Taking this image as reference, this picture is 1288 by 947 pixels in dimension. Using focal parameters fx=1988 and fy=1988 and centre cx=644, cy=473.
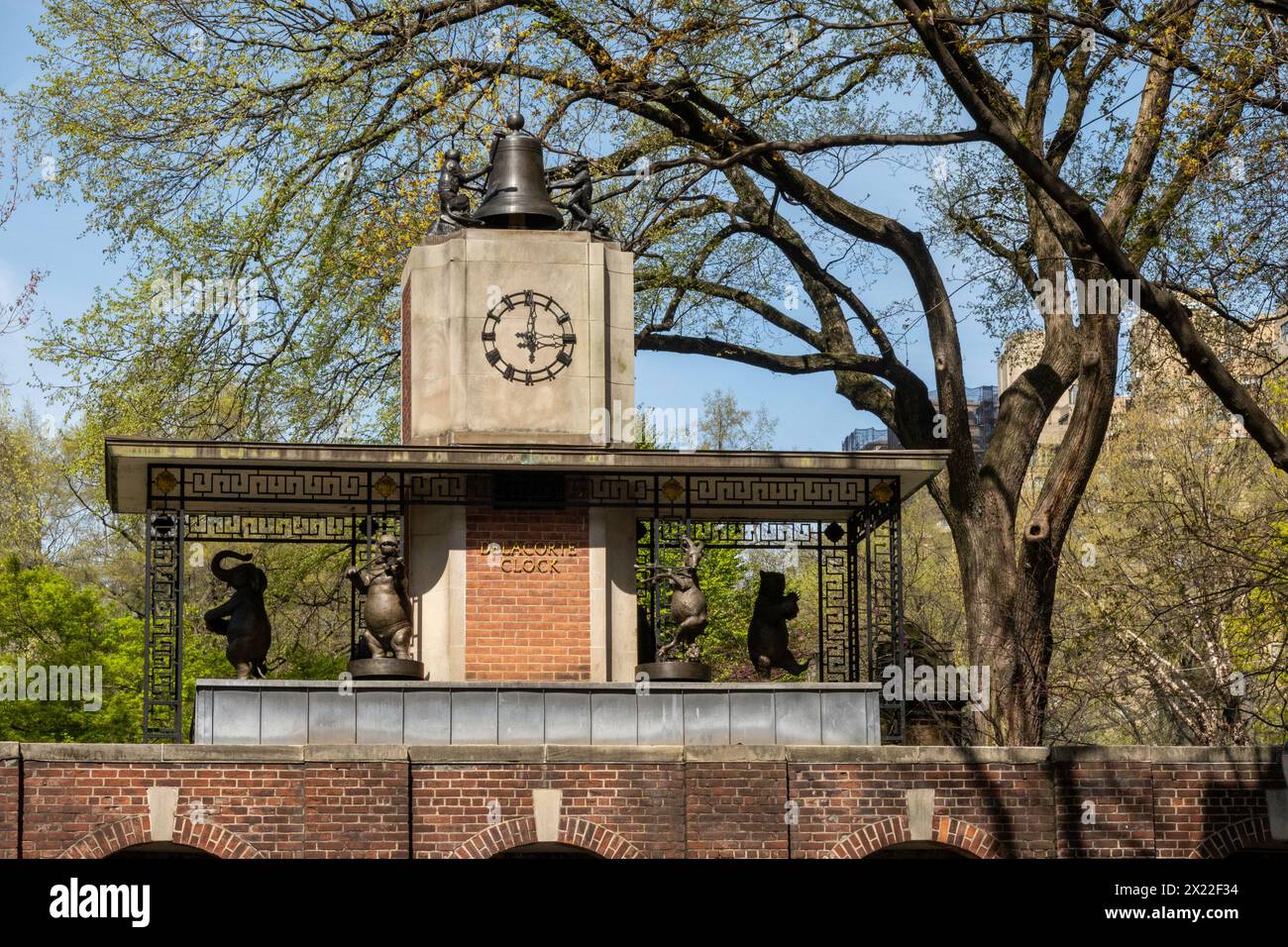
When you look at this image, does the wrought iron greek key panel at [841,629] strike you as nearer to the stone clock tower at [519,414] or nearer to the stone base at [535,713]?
the stone base at [535,713]

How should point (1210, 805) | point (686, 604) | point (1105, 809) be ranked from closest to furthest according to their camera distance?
point (1105, 809)
point (1210, 805)
point (686, 604)

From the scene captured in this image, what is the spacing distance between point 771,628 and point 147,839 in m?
7.06

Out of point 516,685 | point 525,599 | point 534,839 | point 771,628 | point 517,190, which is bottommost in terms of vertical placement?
point 534,839

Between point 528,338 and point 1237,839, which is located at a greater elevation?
point 528,338

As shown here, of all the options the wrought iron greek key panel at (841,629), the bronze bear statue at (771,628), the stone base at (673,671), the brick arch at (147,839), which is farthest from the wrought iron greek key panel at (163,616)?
the wrought iron greek key panel at (841,629)

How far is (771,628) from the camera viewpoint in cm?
2186

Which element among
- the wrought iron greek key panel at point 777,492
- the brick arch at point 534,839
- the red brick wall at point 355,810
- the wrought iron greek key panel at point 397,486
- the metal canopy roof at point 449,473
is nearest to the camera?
the red brick wall at point 355,810

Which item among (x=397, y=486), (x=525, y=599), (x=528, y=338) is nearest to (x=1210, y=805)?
(x=525, y=599)

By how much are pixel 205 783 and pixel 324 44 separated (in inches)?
507

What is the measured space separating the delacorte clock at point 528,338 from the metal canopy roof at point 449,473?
0.98 metres

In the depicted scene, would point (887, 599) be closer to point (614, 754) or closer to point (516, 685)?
Answer: point (614, 754)

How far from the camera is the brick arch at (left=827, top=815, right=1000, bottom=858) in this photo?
19.6 meters

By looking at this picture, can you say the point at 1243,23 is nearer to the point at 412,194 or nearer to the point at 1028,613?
the point at 1028,613

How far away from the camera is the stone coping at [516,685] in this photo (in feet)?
64.7
